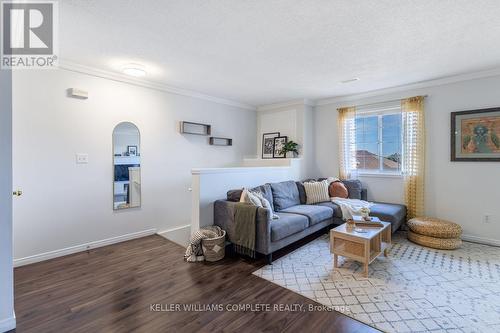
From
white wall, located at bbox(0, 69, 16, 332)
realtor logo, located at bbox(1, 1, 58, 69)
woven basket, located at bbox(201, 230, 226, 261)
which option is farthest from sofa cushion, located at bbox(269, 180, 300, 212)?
realtor logo, located at bbox(1, 1, 58, 69)

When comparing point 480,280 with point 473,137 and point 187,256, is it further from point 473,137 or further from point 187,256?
point 187,256

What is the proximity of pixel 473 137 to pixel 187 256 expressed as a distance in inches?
173

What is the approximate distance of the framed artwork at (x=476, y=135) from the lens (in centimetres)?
334

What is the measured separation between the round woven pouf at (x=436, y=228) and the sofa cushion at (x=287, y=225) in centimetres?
165

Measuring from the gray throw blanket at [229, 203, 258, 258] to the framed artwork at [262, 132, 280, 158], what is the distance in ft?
8.80

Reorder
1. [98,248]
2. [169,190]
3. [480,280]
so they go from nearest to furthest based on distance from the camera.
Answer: [480,280] → [98,248] → [169,190]

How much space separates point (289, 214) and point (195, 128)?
93.9 inches

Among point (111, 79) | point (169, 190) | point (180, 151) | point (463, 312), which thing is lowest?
point (463, 312)

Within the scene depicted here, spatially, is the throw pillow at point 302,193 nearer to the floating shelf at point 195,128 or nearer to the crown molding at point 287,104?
the crown molding at point 287,104

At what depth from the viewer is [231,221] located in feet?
10.0

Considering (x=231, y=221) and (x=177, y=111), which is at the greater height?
(x=177, y=111)

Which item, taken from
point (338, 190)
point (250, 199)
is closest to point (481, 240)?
point (338, 190)

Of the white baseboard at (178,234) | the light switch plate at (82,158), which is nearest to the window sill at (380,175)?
the white baseboard at (178,234)

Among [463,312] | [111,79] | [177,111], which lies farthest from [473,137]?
[111,79]
